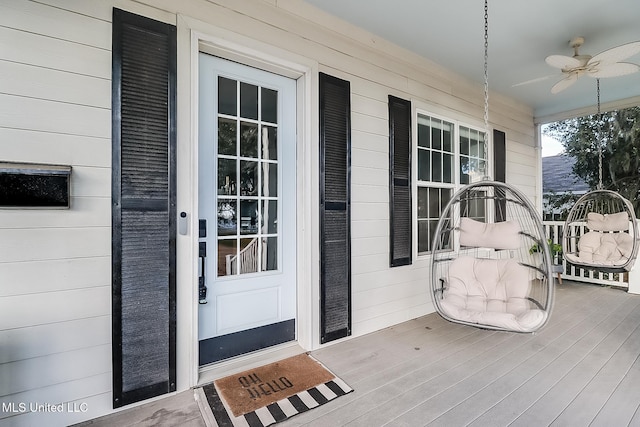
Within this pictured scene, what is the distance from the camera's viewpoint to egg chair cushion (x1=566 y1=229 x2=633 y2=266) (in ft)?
12.2

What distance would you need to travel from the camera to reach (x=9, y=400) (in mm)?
1612

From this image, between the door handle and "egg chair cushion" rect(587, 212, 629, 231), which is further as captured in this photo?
"egg chair cushion" rect(587, 212, 629, 231)

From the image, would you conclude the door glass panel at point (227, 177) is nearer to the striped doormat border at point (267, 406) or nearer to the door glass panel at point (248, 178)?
the door glass panel at point (248, 178)

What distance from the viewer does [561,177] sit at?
7348 mm

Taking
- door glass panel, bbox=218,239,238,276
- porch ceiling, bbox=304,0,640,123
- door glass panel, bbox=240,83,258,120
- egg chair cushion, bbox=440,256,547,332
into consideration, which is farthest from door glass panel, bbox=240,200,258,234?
porch ceiling, bbox=304,0,640,123

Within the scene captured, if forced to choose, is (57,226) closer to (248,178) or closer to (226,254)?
(226,254)

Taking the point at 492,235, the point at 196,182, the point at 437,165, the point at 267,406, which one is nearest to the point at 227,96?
the point at 196,182

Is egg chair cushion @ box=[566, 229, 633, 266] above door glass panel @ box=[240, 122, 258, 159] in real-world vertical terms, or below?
→ below

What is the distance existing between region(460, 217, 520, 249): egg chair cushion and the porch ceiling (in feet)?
6.13

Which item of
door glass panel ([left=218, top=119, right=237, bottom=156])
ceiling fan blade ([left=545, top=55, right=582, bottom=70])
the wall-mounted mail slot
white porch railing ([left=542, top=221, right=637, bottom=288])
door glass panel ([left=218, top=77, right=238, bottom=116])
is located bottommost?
white porch railing ([left=542, top=221, right=637, bottom=288])

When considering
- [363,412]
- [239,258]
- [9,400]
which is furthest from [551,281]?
[9,400]

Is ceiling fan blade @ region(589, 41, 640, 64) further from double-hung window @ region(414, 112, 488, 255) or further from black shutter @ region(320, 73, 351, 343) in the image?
black shutter @ region(320, 73, 351, 343)

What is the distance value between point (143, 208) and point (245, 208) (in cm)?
77

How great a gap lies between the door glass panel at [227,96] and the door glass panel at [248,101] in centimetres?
5
